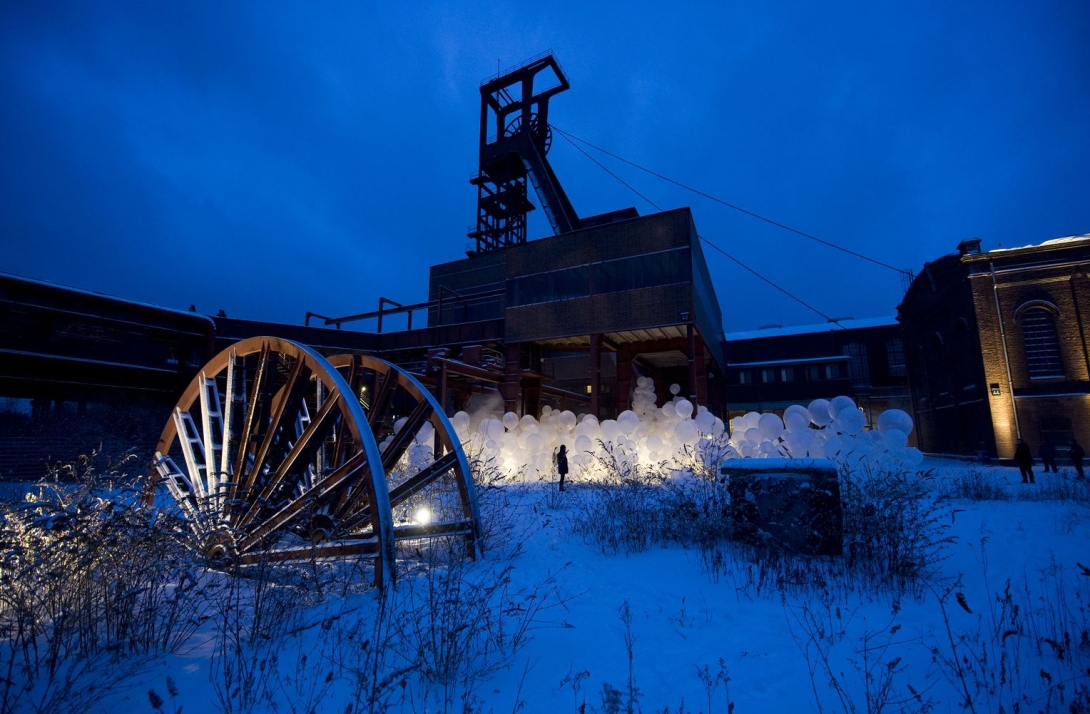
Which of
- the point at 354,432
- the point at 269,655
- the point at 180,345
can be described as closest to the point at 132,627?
the point at 269,655

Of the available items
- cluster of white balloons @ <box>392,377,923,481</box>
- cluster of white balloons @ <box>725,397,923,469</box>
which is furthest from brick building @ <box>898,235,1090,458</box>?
cluster of white balloons @ <box>725,397,923,469</box>

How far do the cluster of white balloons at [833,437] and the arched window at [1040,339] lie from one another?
1695cm

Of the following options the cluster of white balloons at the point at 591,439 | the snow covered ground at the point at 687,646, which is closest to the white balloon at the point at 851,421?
the cluster of white balloons at the point at 591,439

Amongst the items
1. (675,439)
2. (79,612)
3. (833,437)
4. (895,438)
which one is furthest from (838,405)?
(79,612)

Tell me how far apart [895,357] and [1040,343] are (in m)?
16.2

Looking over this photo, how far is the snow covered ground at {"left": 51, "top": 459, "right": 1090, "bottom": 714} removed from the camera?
290cm

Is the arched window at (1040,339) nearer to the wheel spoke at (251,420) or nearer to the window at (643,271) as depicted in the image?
the window at (643,271)

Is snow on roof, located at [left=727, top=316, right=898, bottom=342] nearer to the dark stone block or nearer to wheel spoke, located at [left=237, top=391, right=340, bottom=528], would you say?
the dark stone block

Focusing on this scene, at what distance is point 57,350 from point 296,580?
14656mm

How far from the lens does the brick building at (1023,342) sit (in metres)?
20.9

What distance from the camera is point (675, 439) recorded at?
13.8m

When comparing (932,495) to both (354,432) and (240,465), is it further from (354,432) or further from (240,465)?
(240,465)

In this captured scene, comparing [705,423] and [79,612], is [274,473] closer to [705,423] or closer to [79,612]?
[79,612]

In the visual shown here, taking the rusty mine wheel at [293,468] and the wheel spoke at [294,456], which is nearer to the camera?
the rusty mine wheel at [293,468]
